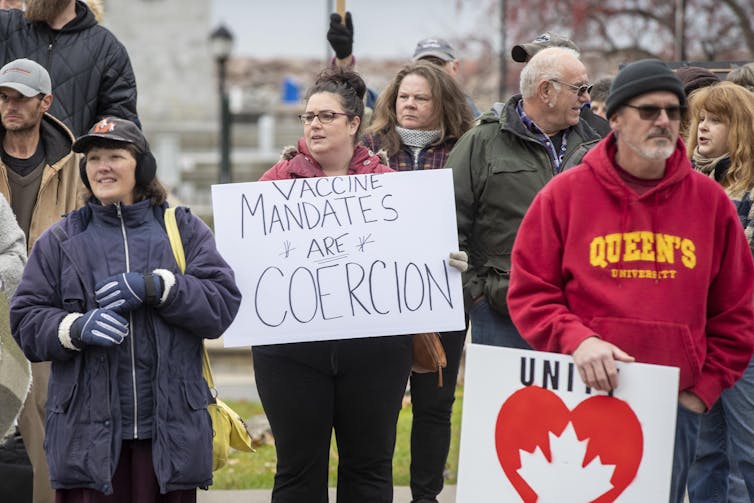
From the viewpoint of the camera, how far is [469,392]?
4148 mm

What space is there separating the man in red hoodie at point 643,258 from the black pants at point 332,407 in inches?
43.4

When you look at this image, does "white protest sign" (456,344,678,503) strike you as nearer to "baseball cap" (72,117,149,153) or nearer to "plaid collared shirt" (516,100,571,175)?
"baseball cap" (72,117,149,153)

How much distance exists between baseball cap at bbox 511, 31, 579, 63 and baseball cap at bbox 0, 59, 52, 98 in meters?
2.26

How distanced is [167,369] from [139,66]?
1499 inches

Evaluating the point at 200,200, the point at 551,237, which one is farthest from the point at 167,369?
the point at 200,200

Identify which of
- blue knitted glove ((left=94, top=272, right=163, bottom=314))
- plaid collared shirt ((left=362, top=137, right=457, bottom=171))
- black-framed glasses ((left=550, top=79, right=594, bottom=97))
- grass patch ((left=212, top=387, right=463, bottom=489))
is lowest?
grass patch ((left=212, top=387, right=463, bottom=489))

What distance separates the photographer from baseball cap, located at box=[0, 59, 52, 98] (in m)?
5.96

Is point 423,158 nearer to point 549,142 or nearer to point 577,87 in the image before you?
point 549,142

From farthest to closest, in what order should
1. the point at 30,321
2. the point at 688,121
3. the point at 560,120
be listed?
1. the point at 688,121
2. the point at 560,120
3. the point at 30,321

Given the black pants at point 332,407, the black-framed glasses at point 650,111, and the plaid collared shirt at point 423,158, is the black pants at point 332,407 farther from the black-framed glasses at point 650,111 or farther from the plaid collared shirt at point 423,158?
the black-framed glasses at point 650,111

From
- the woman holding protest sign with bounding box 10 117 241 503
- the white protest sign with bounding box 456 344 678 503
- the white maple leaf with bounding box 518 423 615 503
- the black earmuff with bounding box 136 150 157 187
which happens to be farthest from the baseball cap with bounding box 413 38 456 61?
the white maple leaf with bounding box 518 423 615 503

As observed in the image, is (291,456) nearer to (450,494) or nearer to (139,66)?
(450,494)

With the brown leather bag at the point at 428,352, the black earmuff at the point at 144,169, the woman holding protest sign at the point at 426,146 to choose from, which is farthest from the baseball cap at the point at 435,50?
the black earmuff at the point at 144,169

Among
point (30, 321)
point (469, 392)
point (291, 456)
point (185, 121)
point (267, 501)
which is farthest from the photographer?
point (185, 121)
